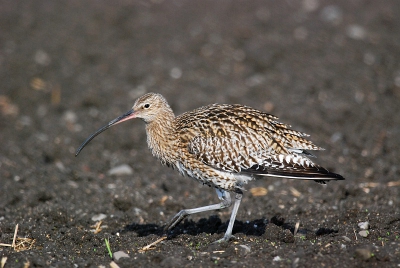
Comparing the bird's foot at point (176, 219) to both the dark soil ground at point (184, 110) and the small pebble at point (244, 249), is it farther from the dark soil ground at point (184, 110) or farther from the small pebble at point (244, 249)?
the small pebble at point (244, 249)

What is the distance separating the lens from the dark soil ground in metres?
7.47

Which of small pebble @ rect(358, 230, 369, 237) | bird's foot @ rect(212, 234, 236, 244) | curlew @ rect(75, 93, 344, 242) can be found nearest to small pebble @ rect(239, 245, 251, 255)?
bird's foot @ rect(212, 234, 236, 244)

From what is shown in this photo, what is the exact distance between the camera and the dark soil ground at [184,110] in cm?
747

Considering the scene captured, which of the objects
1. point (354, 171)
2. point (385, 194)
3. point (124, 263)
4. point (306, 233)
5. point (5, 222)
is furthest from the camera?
point (354, 171)

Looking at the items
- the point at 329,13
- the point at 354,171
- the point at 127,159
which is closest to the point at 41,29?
the point at 127,159

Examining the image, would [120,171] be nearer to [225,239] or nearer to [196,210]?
[196,210]

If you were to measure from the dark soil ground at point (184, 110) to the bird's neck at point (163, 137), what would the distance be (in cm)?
104

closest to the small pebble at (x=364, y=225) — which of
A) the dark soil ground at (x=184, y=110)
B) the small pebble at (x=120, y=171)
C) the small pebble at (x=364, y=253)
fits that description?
the dark soil ground at (x=184, y=110)

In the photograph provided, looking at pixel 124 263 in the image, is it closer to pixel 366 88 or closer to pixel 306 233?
pixel 306 233

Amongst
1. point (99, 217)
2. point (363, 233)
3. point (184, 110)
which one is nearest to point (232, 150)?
point (363, 233)

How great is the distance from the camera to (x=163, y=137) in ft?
27.2

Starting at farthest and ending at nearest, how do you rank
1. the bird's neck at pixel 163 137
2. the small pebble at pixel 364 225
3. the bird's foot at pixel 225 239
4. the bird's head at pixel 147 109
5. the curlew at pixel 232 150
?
the bird's head at pixel 147 109 → the bird's neck at pixel 163 137 → the curlew at pixel 232 150 → the small pebble at pixel 364 225 → the bird's foot at pixel 225 239

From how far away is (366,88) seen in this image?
1390cm

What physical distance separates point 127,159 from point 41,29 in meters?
6.15
